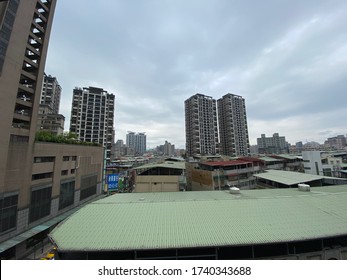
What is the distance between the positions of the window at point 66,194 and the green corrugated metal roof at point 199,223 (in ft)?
62.6

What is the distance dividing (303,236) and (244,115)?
10697cm

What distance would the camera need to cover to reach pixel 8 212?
21.4 m

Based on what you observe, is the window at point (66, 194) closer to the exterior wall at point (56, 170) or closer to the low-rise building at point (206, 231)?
the exterior wall at point (56, 170)

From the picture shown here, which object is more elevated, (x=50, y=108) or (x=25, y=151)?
(x=50, y=108)

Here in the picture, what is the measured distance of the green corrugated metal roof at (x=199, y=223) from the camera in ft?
40.4

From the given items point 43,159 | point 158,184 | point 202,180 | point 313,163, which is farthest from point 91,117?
point 313,163

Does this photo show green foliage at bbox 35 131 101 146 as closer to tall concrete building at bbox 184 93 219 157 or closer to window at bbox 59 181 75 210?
window at bbox 59 181 75 210

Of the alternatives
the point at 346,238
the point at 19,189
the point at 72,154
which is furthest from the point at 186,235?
the point at 72,154

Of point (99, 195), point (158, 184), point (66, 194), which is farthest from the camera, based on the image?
point (99, 195)

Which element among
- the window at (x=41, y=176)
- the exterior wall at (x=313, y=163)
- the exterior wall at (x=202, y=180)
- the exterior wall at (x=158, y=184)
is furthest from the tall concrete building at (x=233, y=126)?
the window at (x=41, y=176)

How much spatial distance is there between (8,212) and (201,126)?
295 ft

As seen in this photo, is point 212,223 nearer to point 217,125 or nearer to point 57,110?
point 217,125

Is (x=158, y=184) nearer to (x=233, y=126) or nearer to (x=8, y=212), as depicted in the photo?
(x=8, y=212)

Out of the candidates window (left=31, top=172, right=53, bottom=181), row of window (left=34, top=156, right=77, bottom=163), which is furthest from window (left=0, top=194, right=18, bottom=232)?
row of window (left=34, top=156, right=77, bottom=163)
